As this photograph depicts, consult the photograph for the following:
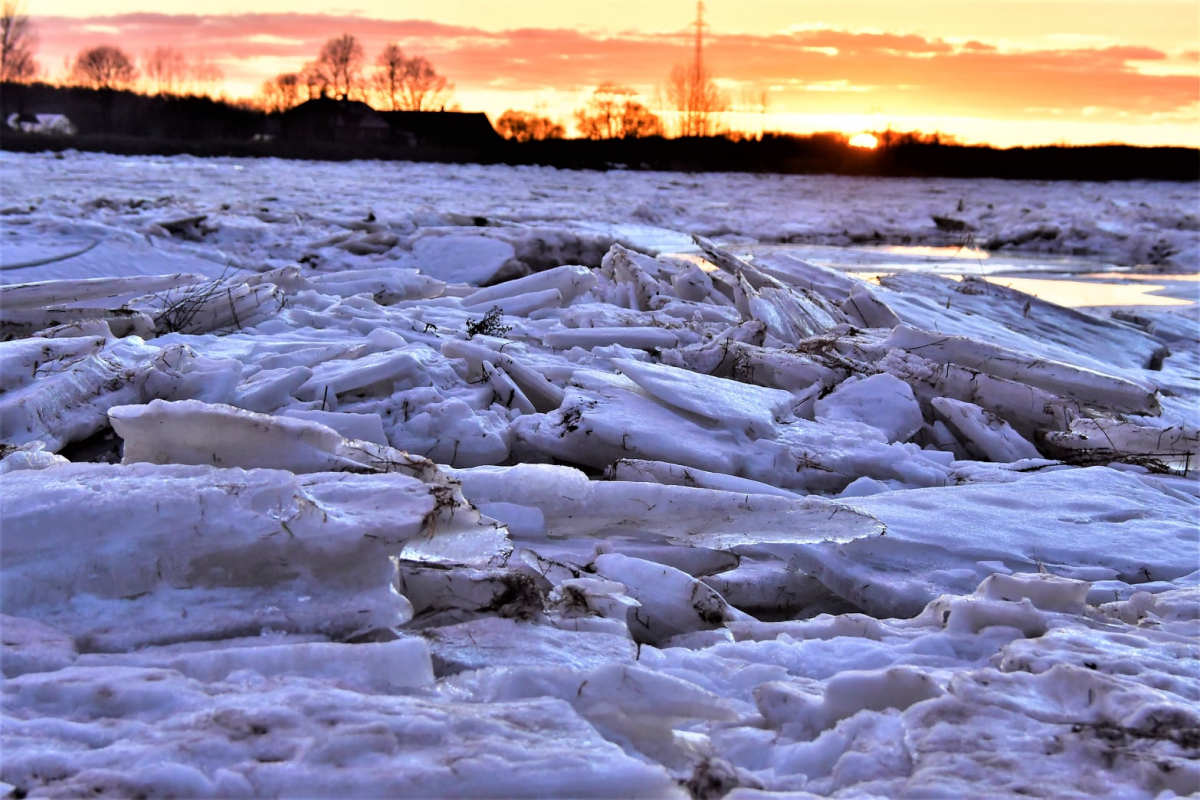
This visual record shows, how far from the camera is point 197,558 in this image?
6.18 feet

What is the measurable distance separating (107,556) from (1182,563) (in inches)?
109

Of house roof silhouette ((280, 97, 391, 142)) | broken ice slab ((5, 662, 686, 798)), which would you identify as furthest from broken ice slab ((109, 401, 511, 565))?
house roof silhouette ((280, 97, 391, 142))

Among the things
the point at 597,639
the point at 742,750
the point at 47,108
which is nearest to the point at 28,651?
the point at 597,639

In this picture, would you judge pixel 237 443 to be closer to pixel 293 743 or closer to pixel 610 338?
pixel 293 743

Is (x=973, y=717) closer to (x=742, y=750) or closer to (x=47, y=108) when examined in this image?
(x=742, y=750)

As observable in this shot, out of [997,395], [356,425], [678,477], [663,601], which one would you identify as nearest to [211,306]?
[356,425]

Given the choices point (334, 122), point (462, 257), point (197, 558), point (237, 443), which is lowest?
point (197, 558)

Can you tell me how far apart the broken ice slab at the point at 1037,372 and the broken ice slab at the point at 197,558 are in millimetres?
3330

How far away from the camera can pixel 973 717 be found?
1.73 m

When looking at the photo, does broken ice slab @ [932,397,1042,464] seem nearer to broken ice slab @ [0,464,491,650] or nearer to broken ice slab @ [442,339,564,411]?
broken ice slab @ [442,339,564,411]

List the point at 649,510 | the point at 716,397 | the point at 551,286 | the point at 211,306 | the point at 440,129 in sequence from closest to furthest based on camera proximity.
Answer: the point at 649,510 → the point at 716,397 → the point at 211,306 → the point at 551,286 → the point at 440,129

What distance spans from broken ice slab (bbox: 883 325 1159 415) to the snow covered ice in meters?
0.02

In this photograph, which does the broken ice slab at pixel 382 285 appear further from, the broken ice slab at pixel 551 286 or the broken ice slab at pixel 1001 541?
the broken ice slab at pixel 1001 541

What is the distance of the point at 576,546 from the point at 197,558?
40.7 inches
